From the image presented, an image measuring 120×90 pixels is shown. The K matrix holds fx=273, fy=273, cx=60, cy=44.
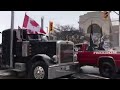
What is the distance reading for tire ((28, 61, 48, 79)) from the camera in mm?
9969

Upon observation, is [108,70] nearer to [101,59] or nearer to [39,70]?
[101,59]

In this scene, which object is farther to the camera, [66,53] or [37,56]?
[66,53]

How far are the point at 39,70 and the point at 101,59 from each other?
3.52 metres

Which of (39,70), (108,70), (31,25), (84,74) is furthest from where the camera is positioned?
(84,74)

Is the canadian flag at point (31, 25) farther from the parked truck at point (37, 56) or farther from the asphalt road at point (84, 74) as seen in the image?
the asphalt road at point (84, 74)

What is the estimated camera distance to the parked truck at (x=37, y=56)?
10148mm

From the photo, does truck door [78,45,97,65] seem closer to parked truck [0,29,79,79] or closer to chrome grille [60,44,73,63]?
parked truck [0,29,79,79]

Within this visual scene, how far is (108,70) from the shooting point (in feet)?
40.1

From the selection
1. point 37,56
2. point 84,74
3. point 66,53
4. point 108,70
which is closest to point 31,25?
point 37,56

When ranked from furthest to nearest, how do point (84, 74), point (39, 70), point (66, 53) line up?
point (84, 74), point (66, 53), point (39, 70)

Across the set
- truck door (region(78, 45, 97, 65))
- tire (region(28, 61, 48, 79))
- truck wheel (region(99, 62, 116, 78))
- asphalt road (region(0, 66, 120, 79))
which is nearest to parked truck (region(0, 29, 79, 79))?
tire (region(28, 61, 48, 79))
